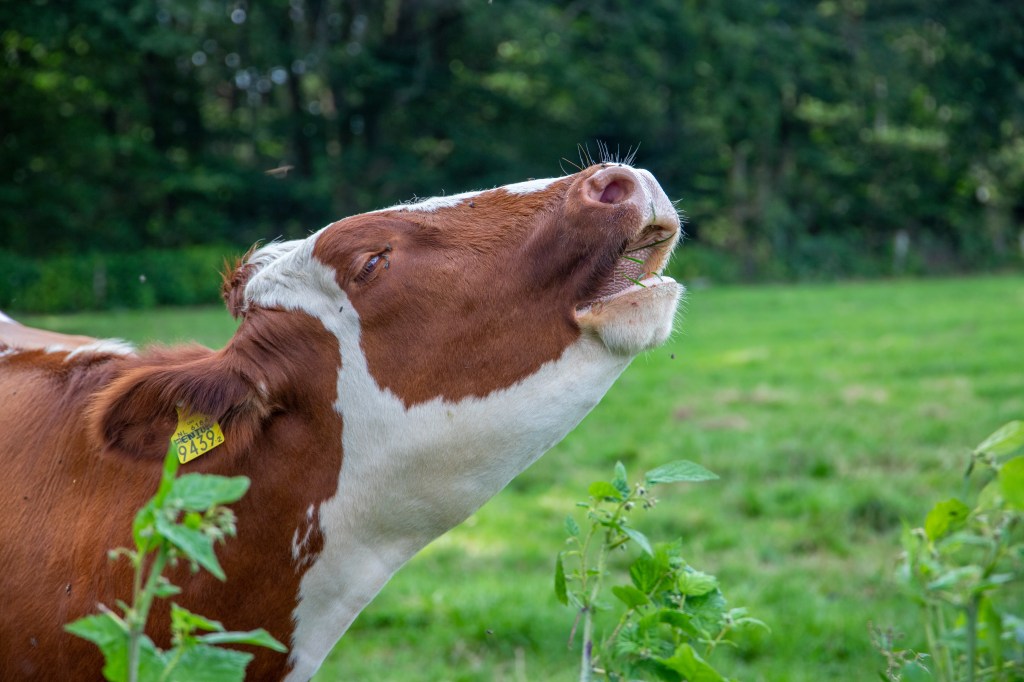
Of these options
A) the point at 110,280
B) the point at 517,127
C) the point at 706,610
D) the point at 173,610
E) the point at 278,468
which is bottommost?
the point at 110,280

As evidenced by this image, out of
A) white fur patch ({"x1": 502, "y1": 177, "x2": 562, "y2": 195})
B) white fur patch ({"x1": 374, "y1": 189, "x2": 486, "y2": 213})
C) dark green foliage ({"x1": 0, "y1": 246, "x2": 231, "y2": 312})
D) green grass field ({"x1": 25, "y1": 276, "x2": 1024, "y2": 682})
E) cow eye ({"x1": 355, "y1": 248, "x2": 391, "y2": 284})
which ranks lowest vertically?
dark green foliage ({"x1": 0, "y1": 246, "x2": 231, "y2": 312})

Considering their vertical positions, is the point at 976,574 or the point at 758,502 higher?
the point at 976,574

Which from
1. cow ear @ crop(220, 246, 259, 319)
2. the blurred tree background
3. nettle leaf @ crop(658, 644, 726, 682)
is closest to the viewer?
nettle leaf @ crop(658, 644, 726, 682)

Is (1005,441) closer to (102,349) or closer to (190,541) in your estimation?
(190,541)

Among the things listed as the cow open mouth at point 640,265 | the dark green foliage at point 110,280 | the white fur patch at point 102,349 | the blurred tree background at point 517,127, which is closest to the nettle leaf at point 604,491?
the cow open mouth at point 640,265

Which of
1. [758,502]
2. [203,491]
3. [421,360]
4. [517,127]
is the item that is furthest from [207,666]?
[517,127]

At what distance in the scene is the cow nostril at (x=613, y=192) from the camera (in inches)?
74.1

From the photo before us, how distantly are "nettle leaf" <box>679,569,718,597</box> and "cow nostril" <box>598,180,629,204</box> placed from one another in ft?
2.25

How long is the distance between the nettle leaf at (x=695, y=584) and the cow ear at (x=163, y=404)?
84cm

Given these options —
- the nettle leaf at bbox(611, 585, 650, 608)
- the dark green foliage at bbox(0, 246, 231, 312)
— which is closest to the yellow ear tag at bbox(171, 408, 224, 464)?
the nettle leaf at bbox(611, 585, 650, 608)

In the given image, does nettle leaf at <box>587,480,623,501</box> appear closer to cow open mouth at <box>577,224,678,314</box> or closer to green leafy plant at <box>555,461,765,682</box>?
green leafy plant at <box>555,461,765,682</box>

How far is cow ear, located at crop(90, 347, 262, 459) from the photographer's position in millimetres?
1836

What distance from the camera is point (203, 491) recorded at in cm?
106

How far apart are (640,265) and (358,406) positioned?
598 mm
